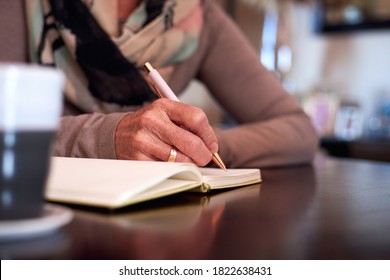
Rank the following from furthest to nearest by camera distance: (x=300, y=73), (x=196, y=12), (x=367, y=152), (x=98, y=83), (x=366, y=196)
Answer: (x=300, y=73) → (x=367, y=152) → (x=196, y=12) → (x=98, y=83) → (x=366, y=196)

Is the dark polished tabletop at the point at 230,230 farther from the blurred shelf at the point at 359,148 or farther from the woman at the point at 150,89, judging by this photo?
the blurred shelf at the point at 359,148

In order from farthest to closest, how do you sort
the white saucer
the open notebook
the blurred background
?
the blurred background, the open notebook, the white saucer

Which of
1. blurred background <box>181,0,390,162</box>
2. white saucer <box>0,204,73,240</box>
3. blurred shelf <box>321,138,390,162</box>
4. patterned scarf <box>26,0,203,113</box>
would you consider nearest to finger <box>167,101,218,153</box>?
white saucer <box>0,204,73,240</box>

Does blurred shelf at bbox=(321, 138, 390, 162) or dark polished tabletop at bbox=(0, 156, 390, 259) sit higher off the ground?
dark polished tabletop at bbox=(0, 156, 390, 259)

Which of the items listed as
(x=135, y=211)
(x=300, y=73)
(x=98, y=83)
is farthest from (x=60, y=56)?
(x=300, y=73)

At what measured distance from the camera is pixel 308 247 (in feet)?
1.29

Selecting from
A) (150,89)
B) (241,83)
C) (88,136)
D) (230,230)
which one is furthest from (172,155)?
(241,83)

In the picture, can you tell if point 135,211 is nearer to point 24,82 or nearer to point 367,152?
point 24,82

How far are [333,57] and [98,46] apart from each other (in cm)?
223

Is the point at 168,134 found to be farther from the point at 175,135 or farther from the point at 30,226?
the point at 30,226

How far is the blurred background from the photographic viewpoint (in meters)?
2.82

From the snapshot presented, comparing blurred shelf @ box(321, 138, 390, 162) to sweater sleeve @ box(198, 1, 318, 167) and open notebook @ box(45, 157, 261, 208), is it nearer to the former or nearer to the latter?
sweater sleeve @ box(198, 1, 318, 167)

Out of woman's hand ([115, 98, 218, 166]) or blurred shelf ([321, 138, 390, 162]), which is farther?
blurred shelf ([321, 138, 390, 162])

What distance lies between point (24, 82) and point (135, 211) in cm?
18
